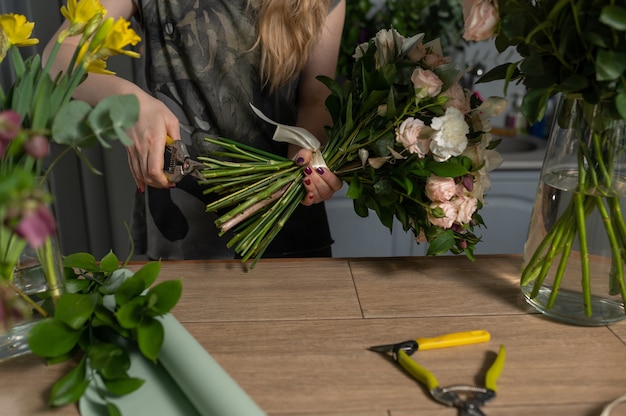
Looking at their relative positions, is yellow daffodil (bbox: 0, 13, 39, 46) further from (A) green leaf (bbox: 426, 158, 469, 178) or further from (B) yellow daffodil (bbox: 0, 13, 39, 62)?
(A) green leaf (bbox: 426, 158, 469, 178)

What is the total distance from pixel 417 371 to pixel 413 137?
298 mm

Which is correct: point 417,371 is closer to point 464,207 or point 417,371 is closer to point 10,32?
point 464,207

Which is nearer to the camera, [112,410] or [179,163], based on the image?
[112,410]

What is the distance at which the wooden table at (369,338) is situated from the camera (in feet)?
1.86

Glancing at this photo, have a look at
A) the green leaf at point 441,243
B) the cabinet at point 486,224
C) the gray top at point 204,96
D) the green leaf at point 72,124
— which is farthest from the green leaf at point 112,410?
the cabinet at point 486,224

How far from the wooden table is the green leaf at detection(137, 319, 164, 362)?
89 millimetres

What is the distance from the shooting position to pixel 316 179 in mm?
847

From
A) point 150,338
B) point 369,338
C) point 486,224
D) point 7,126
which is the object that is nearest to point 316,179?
point 369,338

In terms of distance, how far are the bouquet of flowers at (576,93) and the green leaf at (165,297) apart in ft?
1.36

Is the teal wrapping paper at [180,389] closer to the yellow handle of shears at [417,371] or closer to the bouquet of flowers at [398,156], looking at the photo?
the yellow handle of shears at [417,371]

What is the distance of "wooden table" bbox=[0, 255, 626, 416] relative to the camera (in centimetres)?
57

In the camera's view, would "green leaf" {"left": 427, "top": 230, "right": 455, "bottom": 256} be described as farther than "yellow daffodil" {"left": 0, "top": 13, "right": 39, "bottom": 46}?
Yes

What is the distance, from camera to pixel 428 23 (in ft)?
6.53

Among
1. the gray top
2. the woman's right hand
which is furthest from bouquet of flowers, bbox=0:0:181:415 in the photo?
the gray top
